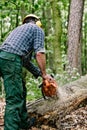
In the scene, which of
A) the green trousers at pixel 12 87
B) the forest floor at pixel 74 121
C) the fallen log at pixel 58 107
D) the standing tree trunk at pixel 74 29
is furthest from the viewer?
Answer: the standing tree trunk at pixel 74 29

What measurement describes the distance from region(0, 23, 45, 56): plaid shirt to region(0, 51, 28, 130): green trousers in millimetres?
114

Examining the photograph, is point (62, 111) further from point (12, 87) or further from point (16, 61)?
point (16, 61)

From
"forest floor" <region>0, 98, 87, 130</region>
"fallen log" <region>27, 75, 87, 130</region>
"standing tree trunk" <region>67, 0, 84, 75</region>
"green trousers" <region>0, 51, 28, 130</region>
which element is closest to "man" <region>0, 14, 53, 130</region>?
"green trousers" <region>0, 51, 28, 130</region>

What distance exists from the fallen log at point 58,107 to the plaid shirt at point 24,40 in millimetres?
1178

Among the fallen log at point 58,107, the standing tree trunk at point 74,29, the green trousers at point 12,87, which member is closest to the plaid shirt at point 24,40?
the green trousers at point 12,87

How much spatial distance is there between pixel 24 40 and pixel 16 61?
1.27 ft

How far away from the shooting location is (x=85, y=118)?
619 centimetres

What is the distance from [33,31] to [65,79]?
4.76m

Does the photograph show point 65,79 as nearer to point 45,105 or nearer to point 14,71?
point 45,105

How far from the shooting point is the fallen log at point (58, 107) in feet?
20.2

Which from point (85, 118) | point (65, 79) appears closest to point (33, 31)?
point (85, 118)

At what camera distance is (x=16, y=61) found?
18.5ft

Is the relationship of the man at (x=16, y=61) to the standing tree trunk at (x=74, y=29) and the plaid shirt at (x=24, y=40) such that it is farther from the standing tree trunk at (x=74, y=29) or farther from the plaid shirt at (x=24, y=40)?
the standing tree trunk at (x=74, y=29)

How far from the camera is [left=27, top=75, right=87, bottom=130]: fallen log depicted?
617 cm
